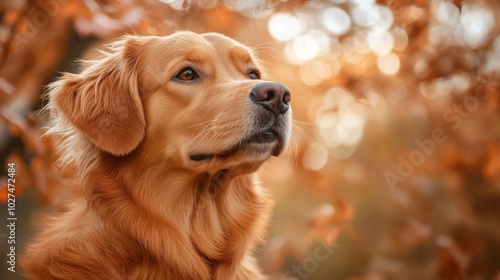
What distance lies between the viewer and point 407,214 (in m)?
→ 8.73

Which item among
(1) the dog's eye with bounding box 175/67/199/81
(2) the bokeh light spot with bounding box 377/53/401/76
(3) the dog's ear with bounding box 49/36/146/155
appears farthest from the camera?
(2) the bokeh light spot with bounding box 377/53/401/76

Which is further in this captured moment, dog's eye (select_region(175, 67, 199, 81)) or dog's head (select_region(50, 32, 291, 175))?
dog's eye (select_region(175, 67, 199, 81))

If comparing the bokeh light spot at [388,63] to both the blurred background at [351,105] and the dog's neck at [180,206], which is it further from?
the dog's neck at [180,206]

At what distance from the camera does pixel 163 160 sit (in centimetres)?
330

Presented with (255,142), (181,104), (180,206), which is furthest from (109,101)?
(255,142)

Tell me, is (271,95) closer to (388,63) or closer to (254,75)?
(254,75)

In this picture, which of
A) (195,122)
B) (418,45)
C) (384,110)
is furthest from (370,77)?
(195,122)

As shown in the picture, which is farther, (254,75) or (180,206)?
(254,75)

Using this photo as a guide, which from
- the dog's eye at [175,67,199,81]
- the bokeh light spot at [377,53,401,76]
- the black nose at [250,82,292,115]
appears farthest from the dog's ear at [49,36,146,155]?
the bokeh light spot at [377,53,401,76]

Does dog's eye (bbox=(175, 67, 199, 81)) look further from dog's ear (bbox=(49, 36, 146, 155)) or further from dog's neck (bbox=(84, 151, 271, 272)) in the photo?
dog's neck (bbox=(84, 151, 271, 272))

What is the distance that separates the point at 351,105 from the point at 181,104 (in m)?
3.88

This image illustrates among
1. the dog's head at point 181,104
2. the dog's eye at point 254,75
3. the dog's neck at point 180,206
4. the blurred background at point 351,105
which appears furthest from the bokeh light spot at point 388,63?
the dog's neck at point 180,206

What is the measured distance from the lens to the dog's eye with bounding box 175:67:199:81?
3387 mm

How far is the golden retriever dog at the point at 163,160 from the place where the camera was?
10.2ft
